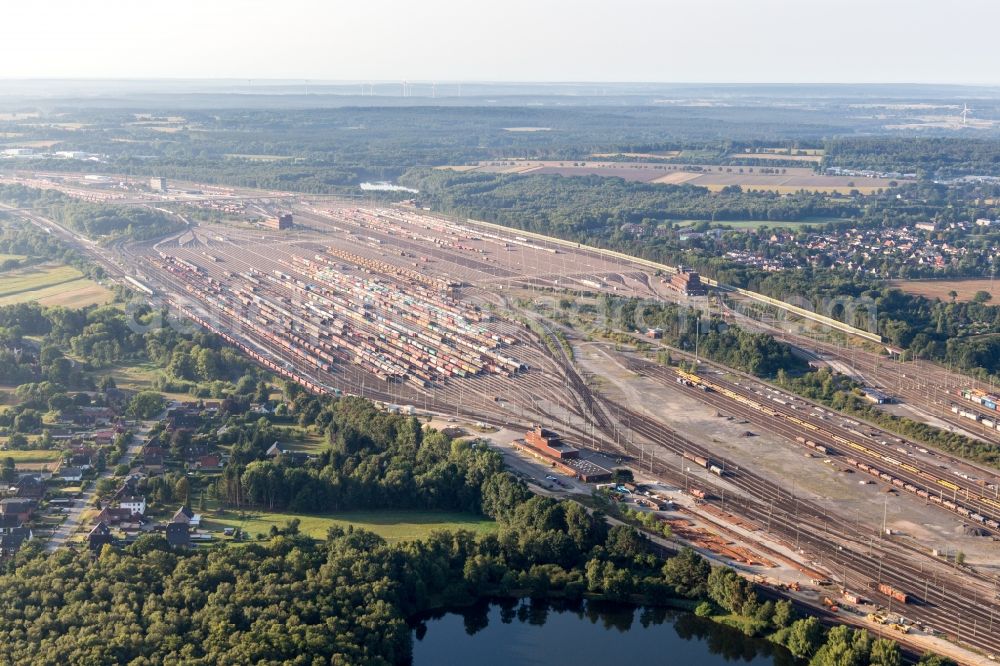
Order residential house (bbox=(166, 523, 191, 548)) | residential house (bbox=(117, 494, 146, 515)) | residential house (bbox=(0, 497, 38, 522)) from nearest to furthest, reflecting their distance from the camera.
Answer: residential house (bbox=(166, 523, 191, 548))
residential house (bbox=(0, 497, 38, 522))
residential house (bbox=(117, 494, 146, 515))

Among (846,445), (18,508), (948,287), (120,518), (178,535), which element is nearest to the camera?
(178,535)

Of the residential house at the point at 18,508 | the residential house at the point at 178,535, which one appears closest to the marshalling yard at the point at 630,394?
the residential house at the point at 178,535

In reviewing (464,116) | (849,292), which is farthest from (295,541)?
(464,116)

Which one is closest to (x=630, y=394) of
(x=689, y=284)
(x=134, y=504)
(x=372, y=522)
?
(x=372, y=522)

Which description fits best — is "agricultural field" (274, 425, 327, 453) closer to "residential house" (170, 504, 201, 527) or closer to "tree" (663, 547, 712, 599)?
"residential house" (170, 504, 201, 527)

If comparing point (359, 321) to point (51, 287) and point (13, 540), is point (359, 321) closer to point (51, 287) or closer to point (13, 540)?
point (51, 287)

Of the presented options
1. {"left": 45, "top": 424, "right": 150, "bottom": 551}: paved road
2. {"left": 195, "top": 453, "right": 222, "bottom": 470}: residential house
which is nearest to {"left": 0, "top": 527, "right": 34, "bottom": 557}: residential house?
{"left": 45, "top": 424, "right": 150, "bottom": 551}: paved road

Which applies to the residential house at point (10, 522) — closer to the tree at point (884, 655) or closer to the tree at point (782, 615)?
the tree at point (782, 615)
